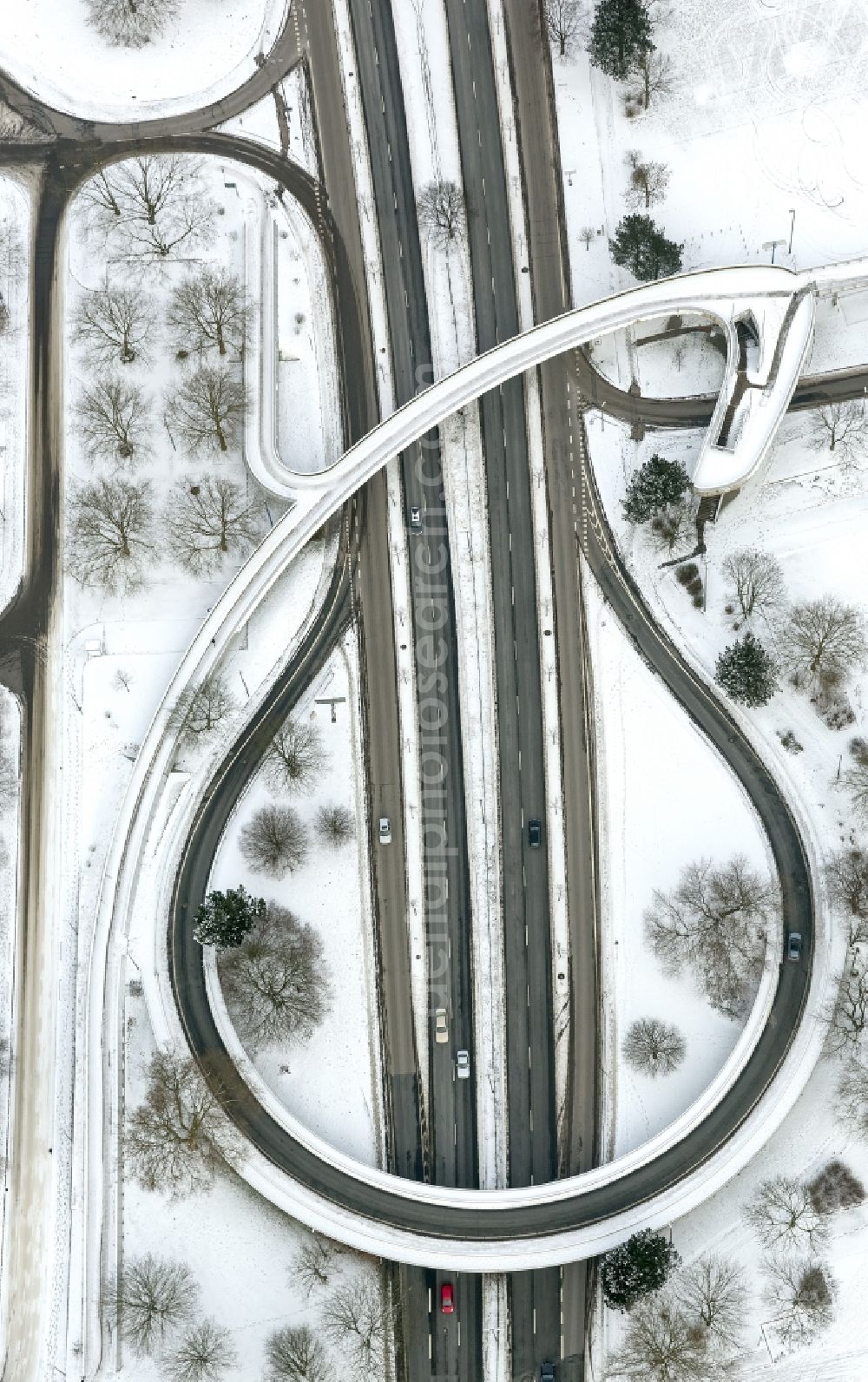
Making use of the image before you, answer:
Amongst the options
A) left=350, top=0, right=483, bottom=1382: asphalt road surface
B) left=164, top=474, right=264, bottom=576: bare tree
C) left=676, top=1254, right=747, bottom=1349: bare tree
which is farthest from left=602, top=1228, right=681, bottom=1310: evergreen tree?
left=164, top=474, right=264, bottom=576: bare tree

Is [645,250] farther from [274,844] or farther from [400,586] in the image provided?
[274,844]

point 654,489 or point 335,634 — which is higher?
point 654,489

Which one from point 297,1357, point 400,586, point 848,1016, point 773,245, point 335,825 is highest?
point 773,245

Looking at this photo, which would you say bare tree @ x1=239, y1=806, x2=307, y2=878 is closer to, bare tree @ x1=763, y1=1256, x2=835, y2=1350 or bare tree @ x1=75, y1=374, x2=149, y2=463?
bare tree @ x1=75, y1=374, x2=149, y2=463

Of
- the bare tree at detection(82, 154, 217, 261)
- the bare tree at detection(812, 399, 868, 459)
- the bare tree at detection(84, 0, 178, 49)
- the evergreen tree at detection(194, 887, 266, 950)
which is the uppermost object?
the bare tree at detection(84, 0, 178, 49)

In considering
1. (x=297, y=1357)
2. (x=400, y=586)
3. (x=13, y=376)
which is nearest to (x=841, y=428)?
(x=400, y=586)

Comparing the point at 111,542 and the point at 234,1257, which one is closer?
the point at 234,1257

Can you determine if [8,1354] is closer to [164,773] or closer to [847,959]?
[164,773]

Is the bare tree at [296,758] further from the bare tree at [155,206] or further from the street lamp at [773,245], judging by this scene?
the street lamp at [773,245]
